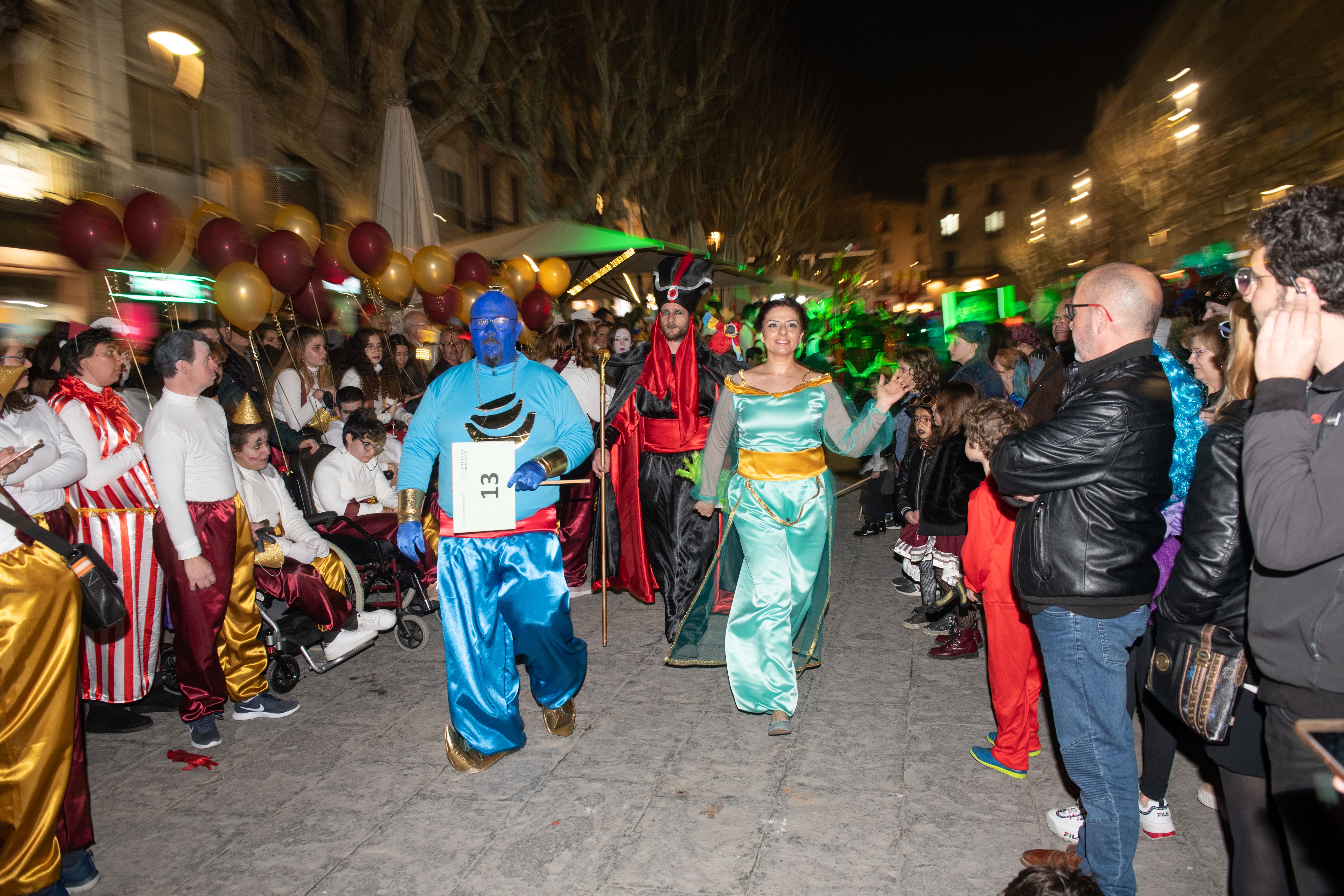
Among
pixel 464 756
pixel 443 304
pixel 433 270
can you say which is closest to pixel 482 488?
pixel 464 756

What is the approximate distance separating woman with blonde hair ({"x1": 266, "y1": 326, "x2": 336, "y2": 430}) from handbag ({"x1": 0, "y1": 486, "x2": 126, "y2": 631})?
4.07 metres

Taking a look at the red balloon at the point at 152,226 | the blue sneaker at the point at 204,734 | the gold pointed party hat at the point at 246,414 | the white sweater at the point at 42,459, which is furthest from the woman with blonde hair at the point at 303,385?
the white sweater at the point at 42,459

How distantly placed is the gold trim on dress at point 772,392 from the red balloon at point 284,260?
4.55m

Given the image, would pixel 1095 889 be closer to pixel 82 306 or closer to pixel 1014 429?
pixel 1014 429

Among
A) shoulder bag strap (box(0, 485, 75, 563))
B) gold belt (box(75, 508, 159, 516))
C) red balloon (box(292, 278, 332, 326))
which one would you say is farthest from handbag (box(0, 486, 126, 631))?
red balloon (box(292, 278, 332, 326))

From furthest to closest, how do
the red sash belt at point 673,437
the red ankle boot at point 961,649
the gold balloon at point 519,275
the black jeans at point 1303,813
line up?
1. the gold balloon at point 519,275
2. the red sash belt at point 673,437
3. the red ankle boot at point 961,649
4. the black jeans at point 1303,813

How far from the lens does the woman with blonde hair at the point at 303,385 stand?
701 cm

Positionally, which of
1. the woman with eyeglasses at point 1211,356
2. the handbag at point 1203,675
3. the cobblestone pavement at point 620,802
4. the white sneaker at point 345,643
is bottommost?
the cobblestone pavement at point 620,802

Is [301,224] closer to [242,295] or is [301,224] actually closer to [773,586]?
[242,295]

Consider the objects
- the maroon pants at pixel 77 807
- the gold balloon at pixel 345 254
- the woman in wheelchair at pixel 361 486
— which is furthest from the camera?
the gold balloon at pixel 345 254

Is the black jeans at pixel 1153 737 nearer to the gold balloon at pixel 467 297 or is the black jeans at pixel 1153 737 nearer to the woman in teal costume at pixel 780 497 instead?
the woman in teal costume at pixel 780 497

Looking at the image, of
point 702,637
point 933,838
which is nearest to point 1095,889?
point 933,838

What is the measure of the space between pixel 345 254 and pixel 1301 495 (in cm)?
818

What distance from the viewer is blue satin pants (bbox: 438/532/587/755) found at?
376 centimetres
